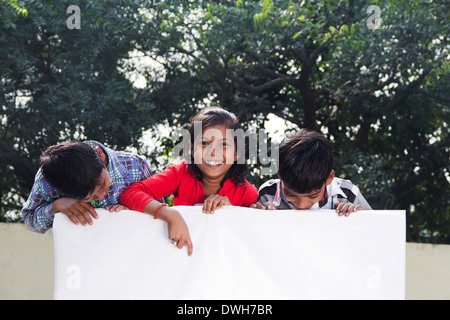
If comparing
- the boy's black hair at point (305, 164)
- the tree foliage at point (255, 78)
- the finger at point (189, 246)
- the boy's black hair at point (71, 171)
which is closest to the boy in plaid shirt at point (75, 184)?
the boy's black hair at point (71, 171)

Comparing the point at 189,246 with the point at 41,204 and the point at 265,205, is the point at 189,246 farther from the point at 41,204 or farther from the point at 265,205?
the point at 41,204

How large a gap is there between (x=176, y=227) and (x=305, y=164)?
1.78ft

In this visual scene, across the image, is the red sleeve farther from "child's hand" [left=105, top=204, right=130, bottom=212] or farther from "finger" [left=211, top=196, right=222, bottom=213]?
"finger" [left=211, top=196, right=222, bottom=213]

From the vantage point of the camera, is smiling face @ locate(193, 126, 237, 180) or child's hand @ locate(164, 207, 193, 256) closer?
child's hand @ locate(164, 207, 193, 256)

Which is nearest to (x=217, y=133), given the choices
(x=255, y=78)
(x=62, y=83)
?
(x=62, y=83)

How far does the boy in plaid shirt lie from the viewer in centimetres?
205

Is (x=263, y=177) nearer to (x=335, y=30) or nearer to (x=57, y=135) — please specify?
(x=335, y=30)

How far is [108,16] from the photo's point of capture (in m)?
4.48

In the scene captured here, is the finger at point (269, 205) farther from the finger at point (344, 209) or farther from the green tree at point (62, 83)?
the green tree at point (62, 83)

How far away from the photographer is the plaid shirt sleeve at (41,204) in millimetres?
2248

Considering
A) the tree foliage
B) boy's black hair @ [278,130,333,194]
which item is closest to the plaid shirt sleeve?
boy's black hair @ [278,130,333,194]

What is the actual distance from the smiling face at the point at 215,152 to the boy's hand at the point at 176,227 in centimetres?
35

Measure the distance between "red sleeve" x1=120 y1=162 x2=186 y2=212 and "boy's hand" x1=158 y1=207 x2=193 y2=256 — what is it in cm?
11
